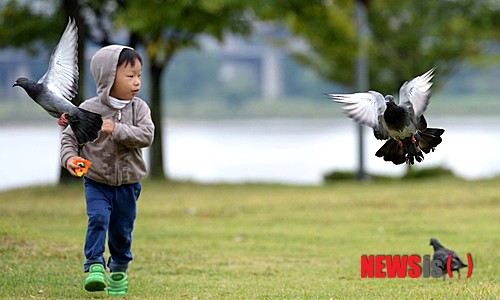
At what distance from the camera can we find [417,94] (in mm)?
6625

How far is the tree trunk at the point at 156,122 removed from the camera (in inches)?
872

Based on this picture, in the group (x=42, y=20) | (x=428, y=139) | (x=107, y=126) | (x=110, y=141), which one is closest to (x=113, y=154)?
(x=110, y=141)

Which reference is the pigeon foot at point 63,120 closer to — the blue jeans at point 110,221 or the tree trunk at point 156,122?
the blue jeans at point 110,221

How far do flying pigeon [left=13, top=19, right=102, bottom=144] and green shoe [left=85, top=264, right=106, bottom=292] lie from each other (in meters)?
0.85

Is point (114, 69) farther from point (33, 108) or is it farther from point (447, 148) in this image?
point (33, 108)

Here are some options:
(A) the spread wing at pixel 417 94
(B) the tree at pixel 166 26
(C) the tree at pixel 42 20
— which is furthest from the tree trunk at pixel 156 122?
(A) the spread wing at pixel 417 94

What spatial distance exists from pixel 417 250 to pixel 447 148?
33.3 metres

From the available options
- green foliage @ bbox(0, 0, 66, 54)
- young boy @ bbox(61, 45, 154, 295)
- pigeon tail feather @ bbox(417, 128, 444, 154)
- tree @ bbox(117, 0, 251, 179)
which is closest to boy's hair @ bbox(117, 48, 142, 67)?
young boy @ bbox(61, 45, 154, 295)

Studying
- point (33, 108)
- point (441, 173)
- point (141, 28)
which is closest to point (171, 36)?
point (141, 28)

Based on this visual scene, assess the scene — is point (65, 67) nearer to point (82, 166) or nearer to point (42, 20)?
point (82, 166)

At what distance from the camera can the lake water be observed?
96.7 feet

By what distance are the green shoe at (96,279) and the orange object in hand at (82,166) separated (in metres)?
0.67

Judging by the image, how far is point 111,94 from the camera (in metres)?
6.69

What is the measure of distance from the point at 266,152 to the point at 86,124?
35389 millimetres
